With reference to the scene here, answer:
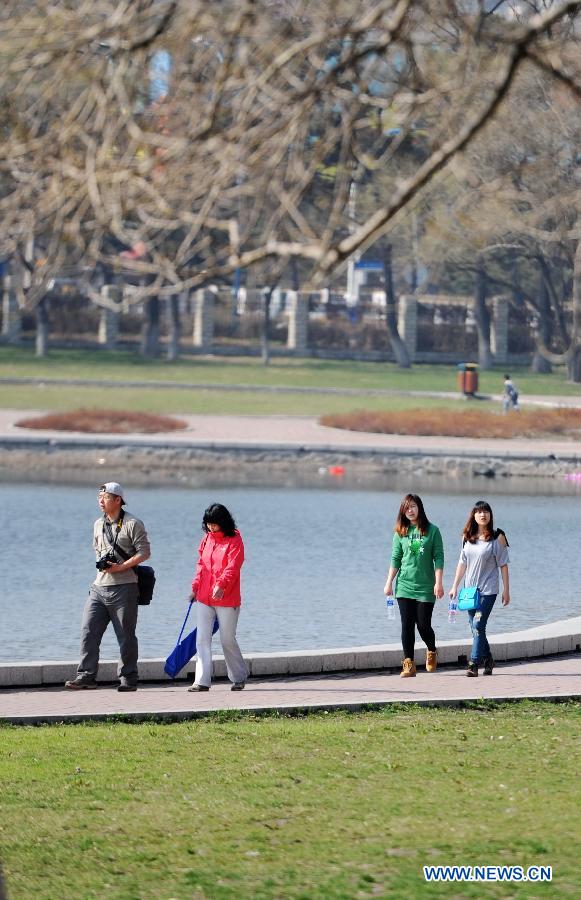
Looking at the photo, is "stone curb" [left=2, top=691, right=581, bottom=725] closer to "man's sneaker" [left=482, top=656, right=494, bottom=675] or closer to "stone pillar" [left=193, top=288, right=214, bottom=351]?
"man's sneaker" [left=482, top=656, right=494, bottom=675]

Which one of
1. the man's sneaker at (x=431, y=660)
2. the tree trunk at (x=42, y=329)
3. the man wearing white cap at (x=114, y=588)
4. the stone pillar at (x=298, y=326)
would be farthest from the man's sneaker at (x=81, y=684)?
the stone pillar at (x=298, y=326)

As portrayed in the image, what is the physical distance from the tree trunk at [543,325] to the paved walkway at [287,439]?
23.4m

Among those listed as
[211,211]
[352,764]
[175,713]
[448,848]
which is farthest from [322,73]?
[175,713]

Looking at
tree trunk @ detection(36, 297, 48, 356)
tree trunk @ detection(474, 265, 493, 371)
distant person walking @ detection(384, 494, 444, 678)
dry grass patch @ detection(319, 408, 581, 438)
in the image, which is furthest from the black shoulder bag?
tree trunk @ detection(474, 265, 493, 371)

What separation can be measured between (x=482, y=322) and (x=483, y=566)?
65.2m

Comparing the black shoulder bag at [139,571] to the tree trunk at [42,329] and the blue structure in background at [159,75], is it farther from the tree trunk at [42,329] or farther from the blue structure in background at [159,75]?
the tree trunk at [42,329]

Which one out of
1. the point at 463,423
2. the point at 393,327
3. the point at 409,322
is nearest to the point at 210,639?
the point at 463,423

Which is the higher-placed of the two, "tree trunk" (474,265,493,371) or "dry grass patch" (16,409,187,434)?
"tree trunk" (474,265,493,371)

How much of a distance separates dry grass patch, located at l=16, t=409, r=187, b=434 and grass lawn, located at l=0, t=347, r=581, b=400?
18232 mm

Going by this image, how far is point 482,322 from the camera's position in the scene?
79125 mm

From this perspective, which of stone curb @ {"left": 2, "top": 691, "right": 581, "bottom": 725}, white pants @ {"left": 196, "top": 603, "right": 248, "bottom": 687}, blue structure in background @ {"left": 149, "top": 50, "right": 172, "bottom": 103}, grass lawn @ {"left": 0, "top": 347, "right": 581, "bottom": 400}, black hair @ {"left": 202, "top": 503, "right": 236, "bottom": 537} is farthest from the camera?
grass lawn @ {"left": 0, "top": 347, "right": 581, "bottom": 400}

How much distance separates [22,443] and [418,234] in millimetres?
36987

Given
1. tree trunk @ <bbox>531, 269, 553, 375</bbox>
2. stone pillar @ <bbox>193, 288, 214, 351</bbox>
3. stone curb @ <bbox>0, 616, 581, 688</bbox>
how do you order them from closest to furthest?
stone curb @ <bbox>0, 616, 581, 688</bbox> → tree trunk @ <bbox>531, 269, 553, 375</bbox> → stone pillar @ <bbox>193, 288, 214, 351</bbox>

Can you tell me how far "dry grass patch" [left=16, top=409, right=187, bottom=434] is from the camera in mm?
44688
